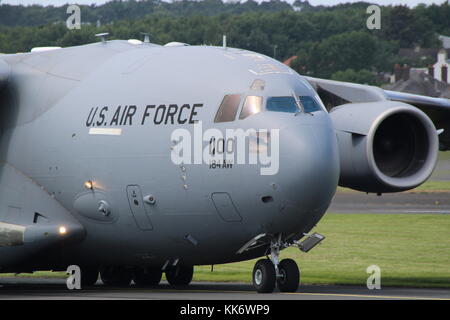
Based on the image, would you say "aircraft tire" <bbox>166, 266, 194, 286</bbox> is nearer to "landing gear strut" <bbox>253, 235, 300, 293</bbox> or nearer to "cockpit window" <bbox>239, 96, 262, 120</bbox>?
"landing gear strut" <bbox>253, 235, 300, 293</bbox>

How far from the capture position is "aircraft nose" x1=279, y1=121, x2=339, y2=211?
20.2 meters

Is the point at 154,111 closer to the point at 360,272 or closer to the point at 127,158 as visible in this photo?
the point at 127,158

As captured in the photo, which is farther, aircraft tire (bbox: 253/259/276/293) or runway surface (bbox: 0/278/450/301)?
aircraft tire (bbox: 253/259/276/293)

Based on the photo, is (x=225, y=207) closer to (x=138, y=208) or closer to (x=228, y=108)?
(x=228, y=108)

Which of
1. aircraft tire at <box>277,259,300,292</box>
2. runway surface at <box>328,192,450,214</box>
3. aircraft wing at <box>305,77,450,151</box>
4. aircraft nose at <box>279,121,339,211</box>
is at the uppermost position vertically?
aircraft wing at <box>305,77,450,151</box>

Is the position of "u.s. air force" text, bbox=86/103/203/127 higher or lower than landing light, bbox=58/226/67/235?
higher

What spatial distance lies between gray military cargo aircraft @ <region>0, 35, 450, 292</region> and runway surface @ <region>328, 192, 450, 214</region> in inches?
849

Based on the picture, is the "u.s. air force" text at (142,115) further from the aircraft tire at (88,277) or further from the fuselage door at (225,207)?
the aircraft tire at (88,277)

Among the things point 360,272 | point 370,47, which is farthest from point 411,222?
point 370,47

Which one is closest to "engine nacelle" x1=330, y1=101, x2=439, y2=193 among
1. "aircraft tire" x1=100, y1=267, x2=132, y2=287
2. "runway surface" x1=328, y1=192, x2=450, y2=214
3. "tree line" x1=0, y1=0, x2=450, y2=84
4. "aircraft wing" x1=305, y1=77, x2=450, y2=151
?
"aircraft wing" x1=305, y1=77, x2=450, y2=151

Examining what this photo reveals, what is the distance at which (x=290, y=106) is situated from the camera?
21094mm

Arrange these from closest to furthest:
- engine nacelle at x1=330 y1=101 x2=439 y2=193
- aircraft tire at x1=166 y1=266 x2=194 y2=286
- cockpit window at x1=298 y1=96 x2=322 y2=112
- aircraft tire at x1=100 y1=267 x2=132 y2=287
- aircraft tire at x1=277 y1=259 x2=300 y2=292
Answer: aircraft tire at x1=277 y1=259 x2=300 y2=292 → cockpit window at x1=298 y1=96 x2=322 y2=112 → engine nacelle at x1=330 y1=101 x2=439 y2=193 → aircraft tire at x1=166 y1=266 x2=194 y2=286 → aircraft tire at x1=100 y1=267 x2=132 y2=287

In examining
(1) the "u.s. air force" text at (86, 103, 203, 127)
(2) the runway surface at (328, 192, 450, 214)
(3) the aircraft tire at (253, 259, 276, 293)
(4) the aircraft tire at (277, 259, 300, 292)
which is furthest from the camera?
(2) the runway surface at (328, 192, 450, 214)

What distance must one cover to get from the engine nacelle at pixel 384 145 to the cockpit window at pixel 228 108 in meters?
3.28
